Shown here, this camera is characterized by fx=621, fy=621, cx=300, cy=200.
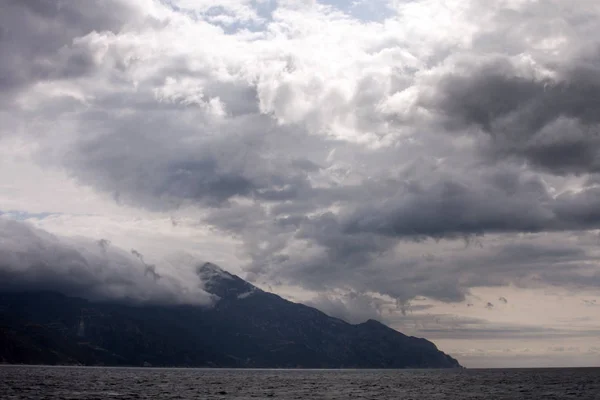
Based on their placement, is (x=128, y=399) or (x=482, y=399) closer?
(x=128, y=399)

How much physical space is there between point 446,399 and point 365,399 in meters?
23.7

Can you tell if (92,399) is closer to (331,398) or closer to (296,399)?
(296,399)

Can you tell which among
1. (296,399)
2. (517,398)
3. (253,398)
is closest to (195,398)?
(253,398)

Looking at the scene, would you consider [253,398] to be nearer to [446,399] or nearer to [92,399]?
[92,399]

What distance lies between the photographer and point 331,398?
17538cm

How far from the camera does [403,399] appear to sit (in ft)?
577

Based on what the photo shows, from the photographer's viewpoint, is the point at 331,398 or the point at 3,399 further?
the point at 331,398

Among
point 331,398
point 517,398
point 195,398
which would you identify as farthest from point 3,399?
point 517,398

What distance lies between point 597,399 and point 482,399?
30341mm

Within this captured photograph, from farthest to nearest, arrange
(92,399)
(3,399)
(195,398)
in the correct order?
(195,398) → (92,399) → (3,399)

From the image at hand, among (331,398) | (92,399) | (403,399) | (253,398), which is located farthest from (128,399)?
(403,399)

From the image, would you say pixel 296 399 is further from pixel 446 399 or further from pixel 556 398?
pixel 556 398

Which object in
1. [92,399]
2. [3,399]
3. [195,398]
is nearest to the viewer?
[3,399]

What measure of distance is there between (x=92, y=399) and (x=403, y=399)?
83883 mm
